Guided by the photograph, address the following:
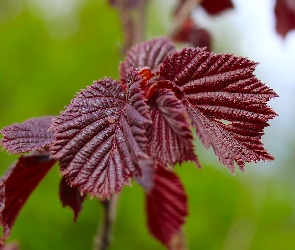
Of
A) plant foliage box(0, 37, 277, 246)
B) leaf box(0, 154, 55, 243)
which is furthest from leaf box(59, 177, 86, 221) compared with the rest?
plant foliage box(0, 37, 277, 246)

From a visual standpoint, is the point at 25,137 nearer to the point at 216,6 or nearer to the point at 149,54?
the point at 149,54

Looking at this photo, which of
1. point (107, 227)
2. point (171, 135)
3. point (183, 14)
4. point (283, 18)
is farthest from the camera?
point (183, 14)

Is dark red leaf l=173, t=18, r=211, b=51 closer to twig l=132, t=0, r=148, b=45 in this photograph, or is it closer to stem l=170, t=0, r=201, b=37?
stem l=170, t=0, r=201, b=37

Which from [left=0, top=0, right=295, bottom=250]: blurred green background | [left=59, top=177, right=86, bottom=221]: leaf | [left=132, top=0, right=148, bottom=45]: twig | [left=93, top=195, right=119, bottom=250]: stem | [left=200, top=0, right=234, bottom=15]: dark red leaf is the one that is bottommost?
[left=59, top=177, right=86, bottom=221]: leaf

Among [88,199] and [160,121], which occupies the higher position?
[88,199]

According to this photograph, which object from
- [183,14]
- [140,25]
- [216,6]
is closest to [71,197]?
[140,25]

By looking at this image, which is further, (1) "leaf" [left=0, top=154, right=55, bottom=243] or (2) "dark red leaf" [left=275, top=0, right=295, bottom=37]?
(2) "dark red leaf" [left=275, top=0, right=295, bottom=37]

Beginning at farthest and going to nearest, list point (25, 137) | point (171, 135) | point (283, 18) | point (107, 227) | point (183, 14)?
point (183, 14), point (283, 18), point (107, 227), point (25, 137), point (171, 135)

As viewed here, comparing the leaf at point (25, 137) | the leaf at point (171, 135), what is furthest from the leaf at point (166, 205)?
the leaf at point (171, 135)
